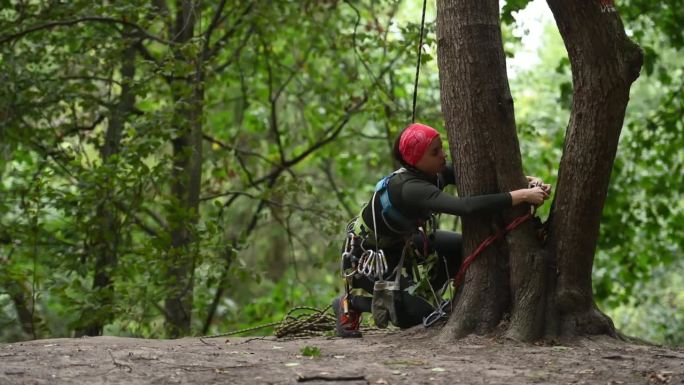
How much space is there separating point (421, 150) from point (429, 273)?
2.79ft

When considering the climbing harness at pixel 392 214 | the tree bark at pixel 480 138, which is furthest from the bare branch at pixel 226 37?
the tree bark at pixel 480 138

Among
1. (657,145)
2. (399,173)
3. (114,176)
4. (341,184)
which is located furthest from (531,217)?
(341,184)

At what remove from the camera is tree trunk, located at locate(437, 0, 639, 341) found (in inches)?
196

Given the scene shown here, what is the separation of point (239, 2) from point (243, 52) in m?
1.05

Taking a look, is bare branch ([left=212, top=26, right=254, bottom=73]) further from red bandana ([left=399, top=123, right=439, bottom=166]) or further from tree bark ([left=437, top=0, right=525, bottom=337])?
tree bark ([left=437, top=0, right=525, bottom=337])

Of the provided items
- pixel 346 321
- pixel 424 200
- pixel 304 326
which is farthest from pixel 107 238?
pixel 424 200

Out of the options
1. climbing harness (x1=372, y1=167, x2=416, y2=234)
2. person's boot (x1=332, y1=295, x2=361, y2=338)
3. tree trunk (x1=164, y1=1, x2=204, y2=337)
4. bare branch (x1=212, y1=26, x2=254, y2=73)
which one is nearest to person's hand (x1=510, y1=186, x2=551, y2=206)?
climbing harness (x1=372, y1=167, x2=416, y2=234)

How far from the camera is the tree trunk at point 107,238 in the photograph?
827 cm

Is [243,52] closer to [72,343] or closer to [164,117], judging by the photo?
[164,117]

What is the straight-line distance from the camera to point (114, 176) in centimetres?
809

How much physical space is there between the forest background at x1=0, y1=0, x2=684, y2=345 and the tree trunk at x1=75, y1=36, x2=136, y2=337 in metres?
0.03

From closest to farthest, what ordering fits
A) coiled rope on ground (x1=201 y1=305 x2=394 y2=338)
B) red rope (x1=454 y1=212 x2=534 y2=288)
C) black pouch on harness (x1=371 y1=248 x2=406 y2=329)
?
red rope (x1=454 y1=212 x2=534 y2=288)
black pouch on harness (x1=371 y1=248 x2=406 y2=329)
coiled rope on ground (x1=201 y1=305 x2=394 y2=338)

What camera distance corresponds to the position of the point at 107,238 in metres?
8.70

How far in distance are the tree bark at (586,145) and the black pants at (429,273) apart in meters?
0.83
